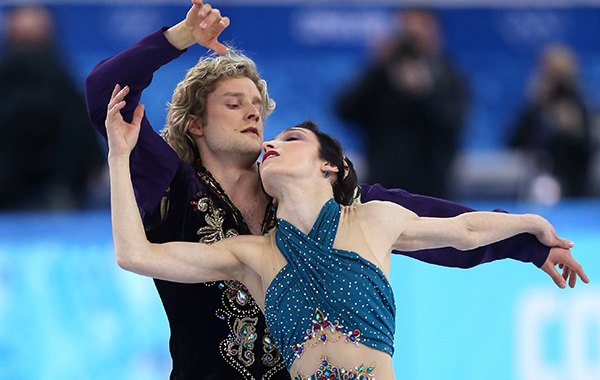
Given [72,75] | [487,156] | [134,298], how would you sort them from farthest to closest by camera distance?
1. [487,156]
2. [72,75]
3. [134,298]

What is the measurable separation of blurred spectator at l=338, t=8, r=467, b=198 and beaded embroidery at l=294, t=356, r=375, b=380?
3574mm

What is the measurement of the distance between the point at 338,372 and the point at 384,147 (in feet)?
12.0

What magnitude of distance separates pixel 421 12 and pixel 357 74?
74 centimetres

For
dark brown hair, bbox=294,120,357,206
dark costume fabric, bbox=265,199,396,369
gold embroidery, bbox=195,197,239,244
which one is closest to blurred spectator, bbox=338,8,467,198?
dark brown hair, bbox=294,120,357,206

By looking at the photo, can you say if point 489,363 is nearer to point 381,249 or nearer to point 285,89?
point 381,249

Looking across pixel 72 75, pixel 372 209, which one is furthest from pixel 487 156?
pixel 372 209

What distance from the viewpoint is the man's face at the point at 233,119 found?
309 cm

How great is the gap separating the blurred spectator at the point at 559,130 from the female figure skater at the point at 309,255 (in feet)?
13.0

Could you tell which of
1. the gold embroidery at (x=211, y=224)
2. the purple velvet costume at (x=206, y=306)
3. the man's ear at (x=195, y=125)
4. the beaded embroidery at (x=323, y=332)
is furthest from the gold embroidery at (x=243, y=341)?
the man's ear at (x=195, y=125)

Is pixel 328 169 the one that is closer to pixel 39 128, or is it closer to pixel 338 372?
pixel 338 372

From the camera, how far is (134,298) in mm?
4465

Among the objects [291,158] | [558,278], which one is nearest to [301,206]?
[291,158]

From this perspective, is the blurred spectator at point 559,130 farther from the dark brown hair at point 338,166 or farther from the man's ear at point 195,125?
the man's ear at point 195,125

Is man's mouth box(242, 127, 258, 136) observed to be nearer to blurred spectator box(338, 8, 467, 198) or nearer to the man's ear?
the man's ear
